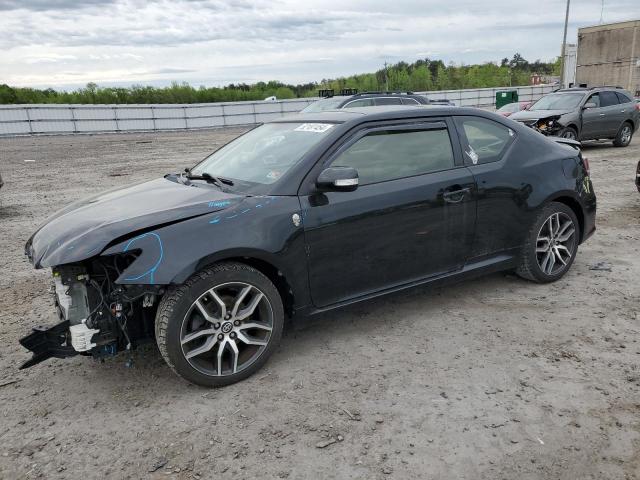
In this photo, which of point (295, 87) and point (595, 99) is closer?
point (595, 99)

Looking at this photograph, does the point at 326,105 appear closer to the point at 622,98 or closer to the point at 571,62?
the point at 622,98

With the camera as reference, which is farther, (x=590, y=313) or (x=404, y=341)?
(x=590, y=313)

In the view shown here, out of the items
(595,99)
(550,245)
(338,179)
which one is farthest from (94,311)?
(595,99)

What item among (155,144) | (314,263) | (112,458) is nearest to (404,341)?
(314,263)

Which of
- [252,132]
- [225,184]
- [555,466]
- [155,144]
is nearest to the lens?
[555,466]

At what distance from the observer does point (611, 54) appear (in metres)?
50.7

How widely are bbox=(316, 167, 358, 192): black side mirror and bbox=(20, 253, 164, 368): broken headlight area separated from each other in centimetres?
123

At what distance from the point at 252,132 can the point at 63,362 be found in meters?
2.39

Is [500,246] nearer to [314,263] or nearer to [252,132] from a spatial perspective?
[314,263]

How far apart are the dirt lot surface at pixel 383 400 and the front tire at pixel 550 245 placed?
149 mm

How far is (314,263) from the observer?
3.60 m

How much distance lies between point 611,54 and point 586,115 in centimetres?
4424

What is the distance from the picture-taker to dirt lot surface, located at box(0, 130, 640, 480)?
269cm

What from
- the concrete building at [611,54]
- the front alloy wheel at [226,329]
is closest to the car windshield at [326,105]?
the front alloy wheel at [226,329]
